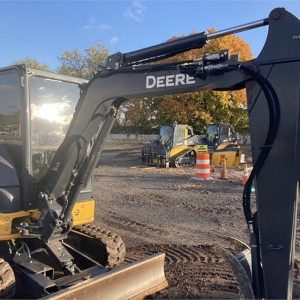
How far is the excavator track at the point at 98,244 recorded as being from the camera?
5.38 metres

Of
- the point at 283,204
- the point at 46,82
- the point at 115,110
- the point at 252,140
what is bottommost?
the point at 283,204

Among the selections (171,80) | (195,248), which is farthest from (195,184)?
(171,80)

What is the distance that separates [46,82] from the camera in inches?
193

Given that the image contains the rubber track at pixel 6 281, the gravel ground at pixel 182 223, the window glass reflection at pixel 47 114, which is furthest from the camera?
the gravel ground at pixel 182 223

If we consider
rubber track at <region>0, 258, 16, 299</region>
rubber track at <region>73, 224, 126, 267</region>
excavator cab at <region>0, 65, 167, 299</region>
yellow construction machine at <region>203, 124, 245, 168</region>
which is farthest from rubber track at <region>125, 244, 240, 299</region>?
yellow construction machine at <region>203, 124, 245, 168</region>

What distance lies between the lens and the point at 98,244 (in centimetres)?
550

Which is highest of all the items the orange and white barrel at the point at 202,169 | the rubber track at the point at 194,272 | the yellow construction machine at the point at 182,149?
the yellow construction machine at the point at 182,149

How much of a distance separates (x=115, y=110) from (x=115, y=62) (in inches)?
18.6

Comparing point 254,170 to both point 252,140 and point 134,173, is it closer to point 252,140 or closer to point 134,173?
point 252,140

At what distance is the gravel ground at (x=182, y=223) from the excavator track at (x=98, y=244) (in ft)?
2.50

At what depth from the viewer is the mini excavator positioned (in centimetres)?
290

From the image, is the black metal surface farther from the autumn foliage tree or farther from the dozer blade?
the autumn foliage tree

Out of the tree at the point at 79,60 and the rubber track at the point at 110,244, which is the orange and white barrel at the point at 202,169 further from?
the tree at the point at 79,60

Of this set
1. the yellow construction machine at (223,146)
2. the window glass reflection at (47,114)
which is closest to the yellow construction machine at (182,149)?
the yellow construction machine at (223,146)
